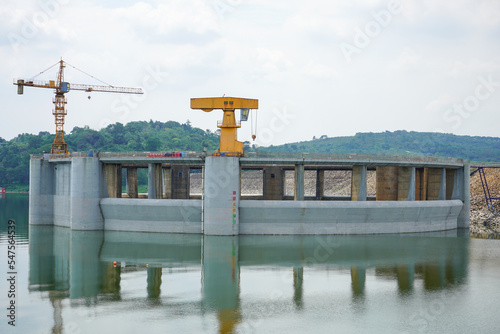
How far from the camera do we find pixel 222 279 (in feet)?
159

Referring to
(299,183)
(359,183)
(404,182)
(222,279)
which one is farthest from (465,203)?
(222,279)

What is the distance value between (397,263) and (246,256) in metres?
16.2

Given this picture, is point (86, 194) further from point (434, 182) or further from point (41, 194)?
point (434, 182)

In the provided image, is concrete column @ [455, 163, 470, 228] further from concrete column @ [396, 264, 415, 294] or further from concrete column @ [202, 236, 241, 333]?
concrete column @ [202, 236, 241, 333]

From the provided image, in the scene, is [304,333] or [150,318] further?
[150,318]

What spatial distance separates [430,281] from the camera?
4691cm

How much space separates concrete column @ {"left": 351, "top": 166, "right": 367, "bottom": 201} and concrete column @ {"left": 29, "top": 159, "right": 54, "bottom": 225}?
49.6m

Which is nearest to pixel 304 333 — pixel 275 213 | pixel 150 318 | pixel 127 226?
pixel 150 318

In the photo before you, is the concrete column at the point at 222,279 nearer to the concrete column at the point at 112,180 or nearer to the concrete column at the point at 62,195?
the concrete column at the point at 112,180

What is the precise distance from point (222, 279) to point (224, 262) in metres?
7.10

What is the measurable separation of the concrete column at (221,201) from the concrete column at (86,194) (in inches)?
694

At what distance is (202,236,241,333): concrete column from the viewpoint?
37094 millimetres

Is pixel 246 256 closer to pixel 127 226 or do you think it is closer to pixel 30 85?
pixel 127 226

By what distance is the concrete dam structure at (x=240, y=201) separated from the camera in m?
A: 70.4
